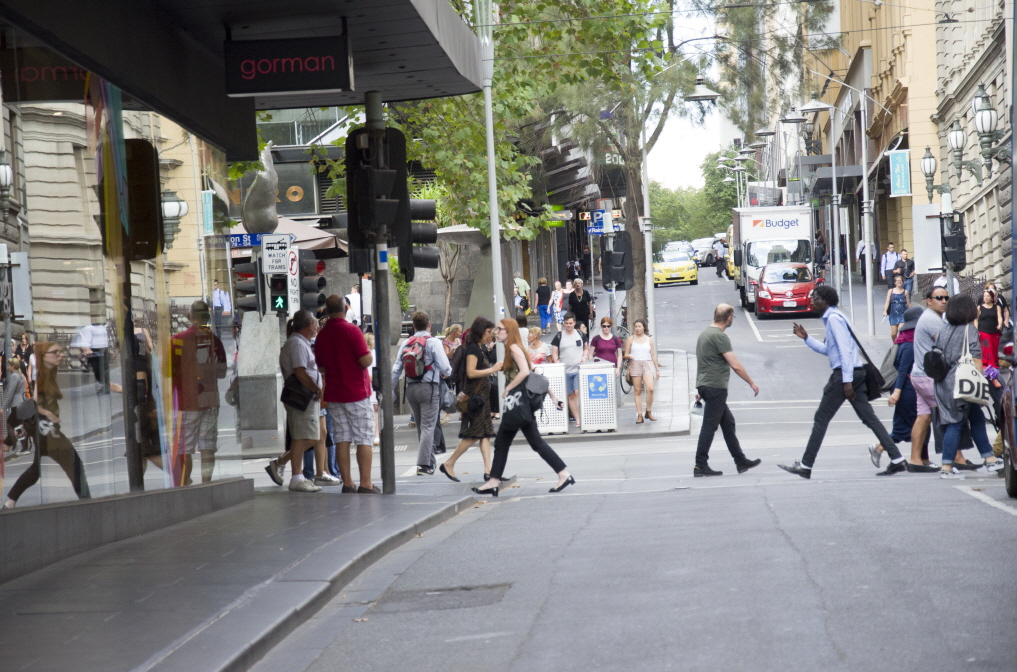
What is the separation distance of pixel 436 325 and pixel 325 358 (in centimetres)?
2813

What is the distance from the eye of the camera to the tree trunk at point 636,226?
32.0m

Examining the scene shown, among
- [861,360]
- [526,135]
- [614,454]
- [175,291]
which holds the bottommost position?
[614,454]

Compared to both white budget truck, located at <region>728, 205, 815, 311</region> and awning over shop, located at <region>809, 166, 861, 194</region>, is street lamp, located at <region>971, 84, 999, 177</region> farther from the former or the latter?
awning over shop, located at <region>809, 166, 861, 194</region>

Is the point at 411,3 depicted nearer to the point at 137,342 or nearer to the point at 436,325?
the point at 137,342

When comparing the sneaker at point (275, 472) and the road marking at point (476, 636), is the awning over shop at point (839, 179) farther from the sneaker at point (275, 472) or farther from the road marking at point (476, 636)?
the road marking at point (476, 636)

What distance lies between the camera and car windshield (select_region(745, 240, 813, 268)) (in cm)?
4681

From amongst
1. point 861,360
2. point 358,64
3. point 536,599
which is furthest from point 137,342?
point 861,360

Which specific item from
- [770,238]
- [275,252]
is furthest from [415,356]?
[770,238]

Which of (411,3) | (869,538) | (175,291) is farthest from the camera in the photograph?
(175,291)

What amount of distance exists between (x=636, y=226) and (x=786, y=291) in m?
9.39

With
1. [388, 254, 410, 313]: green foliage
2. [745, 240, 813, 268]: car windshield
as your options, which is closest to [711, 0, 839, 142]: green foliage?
[388, 254, 410, 313]: green foliage

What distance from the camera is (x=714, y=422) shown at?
44.4ft

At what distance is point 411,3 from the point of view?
31.9 ft

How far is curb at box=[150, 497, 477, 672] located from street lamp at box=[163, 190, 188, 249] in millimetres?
3504
